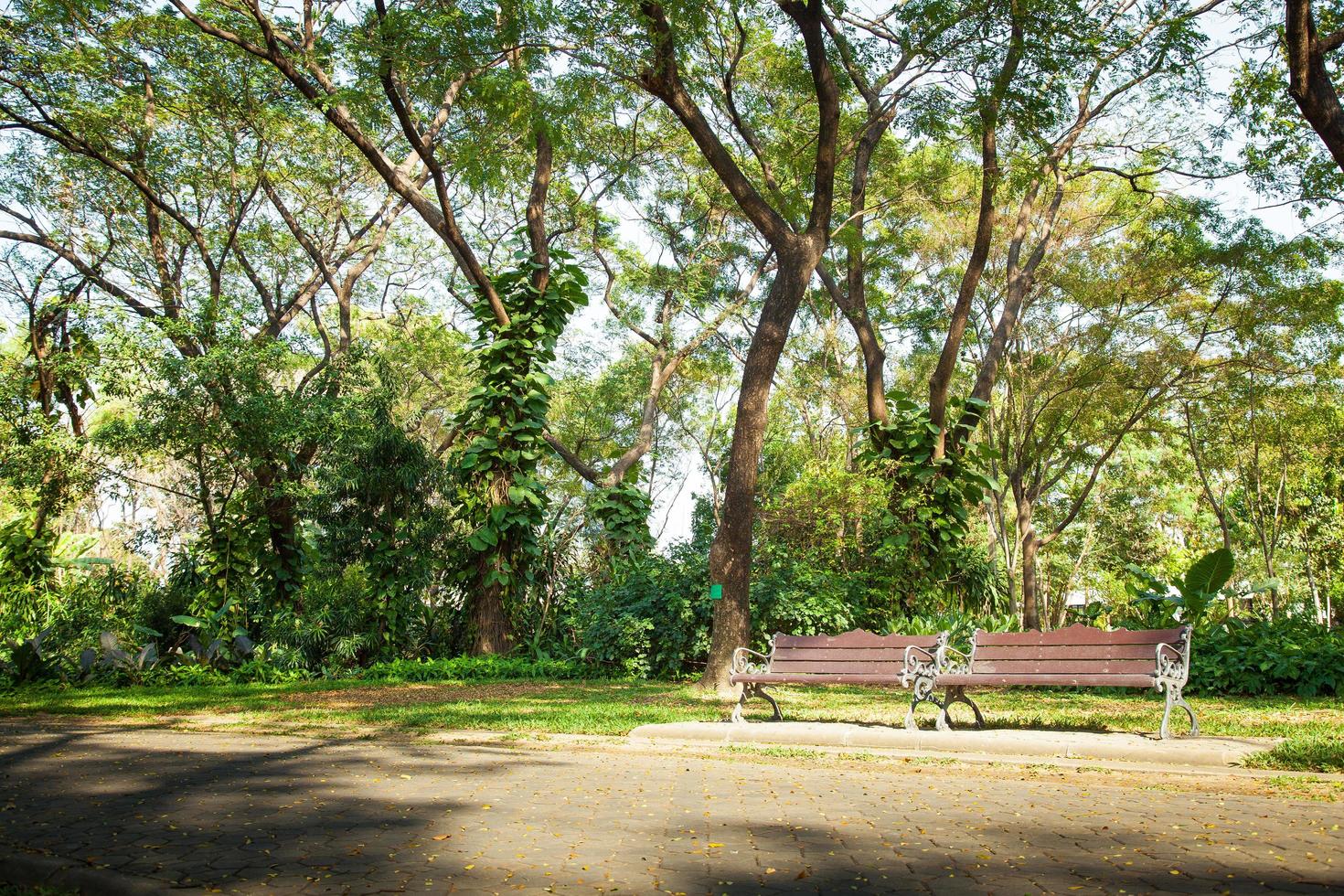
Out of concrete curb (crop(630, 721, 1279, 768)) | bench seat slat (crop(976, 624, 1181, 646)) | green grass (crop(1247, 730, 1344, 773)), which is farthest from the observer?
bench seat slat (crop(976, 624, 1181, 646))

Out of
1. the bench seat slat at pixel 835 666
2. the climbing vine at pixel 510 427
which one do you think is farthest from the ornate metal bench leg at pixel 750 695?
the climbing vine at pixel 510 427

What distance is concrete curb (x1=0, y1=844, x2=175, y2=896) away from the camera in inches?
146

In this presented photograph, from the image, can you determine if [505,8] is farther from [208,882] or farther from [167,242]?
[167,242]

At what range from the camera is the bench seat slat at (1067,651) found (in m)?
7.89

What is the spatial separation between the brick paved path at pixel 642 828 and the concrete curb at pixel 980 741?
2.84 ft

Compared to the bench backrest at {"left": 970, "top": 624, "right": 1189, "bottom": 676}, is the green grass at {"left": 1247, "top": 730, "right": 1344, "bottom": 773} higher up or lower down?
lower down

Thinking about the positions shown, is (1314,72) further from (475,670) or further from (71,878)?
(475,670)

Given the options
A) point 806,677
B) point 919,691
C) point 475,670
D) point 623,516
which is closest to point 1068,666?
point 919,691

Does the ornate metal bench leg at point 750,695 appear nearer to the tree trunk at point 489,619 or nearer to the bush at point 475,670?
the bush at point 475,670

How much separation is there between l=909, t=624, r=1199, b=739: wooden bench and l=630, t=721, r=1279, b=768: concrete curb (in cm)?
36

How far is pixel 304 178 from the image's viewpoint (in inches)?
794

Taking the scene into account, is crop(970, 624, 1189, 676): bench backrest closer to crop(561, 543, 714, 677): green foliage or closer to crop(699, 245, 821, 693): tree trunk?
crop(699, 245, 821, 693): tree trunk

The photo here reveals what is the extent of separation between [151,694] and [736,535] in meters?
7.69

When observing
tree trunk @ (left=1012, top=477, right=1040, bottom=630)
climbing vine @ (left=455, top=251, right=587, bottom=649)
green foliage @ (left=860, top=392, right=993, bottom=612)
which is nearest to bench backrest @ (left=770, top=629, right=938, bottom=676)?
green foliage @ (left=860, top=392, right=993, bottom=612)
